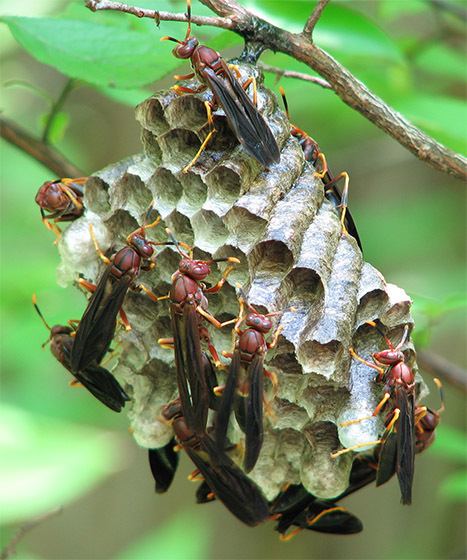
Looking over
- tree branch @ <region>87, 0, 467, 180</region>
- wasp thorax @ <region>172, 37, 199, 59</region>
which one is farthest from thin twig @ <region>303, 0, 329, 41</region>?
wasp thorax @ <region>172, 37, 199, 59</region>

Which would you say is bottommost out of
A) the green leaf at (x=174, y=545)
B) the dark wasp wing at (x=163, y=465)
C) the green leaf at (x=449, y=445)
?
the green leaf at (x=174, y=545)

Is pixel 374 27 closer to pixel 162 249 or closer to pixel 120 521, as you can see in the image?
pixel 162 249

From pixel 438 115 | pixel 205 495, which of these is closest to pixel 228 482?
pixel 205 495

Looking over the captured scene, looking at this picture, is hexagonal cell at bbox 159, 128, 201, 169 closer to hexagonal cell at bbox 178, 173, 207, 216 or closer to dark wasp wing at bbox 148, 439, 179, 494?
hexagonal cell at bbox 178, 173, 207, 216

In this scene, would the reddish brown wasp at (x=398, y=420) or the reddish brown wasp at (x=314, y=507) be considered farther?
the reddish brown wasp at (x=314, y=507)

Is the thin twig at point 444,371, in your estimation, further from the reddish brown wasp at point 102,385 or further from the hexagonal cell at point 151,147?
the hexagonal cell at point 151,147

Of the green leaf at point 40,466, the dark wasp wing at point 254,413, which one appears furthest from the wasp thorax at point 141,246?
the green leaf at point 40,466
